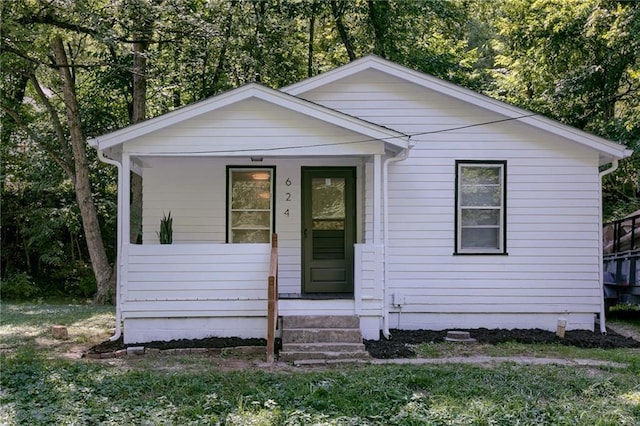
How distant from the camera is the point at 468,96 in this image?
909 centimetres

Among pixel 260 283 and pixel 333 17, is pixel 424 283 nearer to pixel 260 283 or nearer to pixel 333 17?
pixel 260 283

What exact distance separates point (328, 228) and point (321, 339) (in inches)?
97.0

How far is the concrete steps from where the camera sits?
719 cm

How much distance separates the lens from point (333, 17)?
17.5 m

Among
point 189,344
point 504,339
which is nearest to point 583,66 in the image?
point 504,339

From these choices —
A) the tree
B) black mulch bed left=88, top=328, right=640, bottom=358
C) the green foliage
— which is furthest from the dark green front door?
the green foliage

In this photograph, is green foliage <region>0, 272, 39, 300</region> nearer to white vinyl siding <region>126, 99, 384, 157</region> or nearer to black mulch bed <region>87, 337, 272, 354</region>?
black mulch bed <region>87, 337, 272, 354</region>

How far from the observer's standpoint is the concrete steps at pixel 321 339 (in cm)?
719

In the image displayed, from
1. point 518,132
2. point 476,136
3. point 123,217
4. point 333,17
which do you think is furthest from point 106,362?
point 333,17

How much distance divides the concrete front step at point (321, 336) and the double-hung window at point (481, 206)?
2617 millimetres

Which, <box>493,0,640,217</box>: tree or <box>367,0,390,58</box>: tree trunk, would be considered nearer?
<box>493,0,640,217</box>: tree

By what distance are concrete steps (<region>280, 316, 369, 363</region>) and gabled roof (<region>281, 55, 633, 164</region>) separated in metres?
3.64

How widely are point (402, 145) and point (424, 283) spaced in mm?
2389

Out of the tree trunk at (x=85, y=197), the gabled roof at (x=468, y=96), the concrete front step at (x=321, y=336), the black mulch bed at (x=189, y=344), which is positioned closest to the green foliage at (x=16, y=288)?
the tree trunk at (x=85, y=197)
